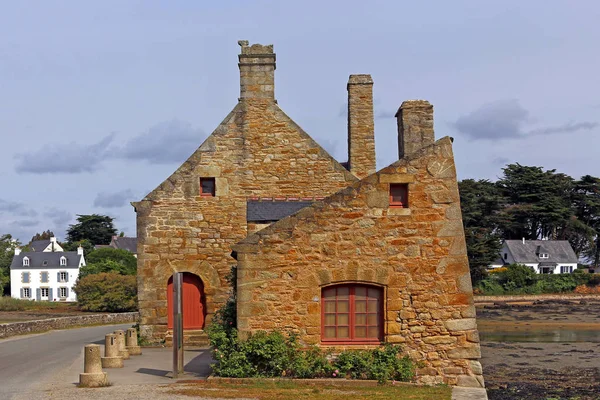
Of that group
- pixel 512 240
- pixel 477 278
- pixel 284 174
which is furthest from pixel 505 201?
pixel 284 174

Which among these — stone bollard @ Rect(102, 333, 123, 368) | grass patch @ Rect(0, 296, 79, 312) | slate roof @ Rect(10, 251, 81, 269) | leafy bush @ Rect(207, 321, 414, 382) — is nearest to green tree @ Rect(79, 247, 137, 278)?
grass patch @ Rect(0, 296, 79, 312)

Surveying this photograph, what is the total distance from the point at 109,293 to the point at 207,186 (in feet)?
97.1

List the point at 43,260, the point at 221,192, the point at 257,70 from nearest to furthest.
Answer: the point at 221,192 < the point at 257,70 < the point at 43,260

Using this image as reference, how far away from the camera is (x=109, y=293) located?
1929 inches

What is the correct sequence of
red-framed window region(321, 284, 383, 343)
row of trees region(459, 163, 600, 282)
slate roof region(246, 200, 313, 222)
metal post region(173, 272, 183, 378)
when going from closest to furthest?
1. red-framed window region(321, 284, 383, 343)
2. metal post region(173, 272, 183, 378)
3. slate roof region(246, 200, 313, 222)
4. row of trees region(459, 163, 600, 282)

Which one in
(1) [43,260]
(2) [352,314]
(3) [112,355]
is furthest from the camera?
(1) [43,260]

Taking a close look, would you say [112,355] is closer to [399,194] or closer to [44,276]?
[399,194]

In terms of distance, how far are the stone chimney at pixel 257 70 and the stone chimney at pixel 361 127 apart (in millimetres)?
3525

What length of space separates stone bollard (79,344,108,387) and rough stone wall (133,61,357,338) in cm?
731

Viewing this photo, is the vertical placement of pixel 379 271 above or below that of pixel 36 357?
above

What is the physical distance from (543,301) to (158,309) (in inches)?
1741

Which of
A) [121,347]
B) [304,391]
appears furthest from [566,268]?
[304,391]

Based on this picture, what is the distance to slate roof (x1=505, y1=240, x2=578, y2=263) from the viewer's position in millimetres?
76562

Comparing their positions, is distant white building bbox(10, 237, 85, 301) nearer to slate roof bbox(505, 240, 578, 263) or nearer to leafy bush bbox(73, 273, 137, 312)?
leafy bush bbox(73, 273, 137, 312)
